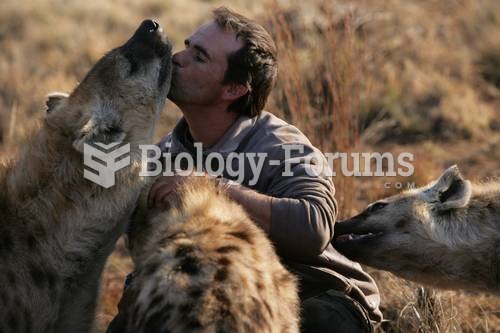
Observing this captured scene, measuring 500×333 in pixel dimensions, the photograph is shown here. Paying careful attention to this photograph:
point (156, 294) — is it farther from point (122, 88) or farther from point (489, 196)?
point (489, 196)

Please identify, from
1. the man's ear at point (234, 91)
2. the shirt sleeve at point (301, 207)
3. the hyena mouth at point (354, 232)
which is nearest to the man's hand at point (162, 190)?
the shirt sleeve at point (301, 207)

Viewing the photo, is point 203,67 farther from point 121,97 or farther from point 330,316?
point 330,316

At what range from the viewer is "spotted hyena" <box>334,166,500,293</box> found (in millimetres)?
3523

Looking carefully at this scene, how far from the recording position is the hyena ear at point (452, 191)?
3545mm

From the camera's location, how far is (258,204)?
3148 millimetres

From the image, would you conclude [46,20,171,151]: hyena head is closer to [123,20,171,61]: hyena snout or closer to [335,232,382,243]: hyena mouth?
[123,20,171,61]: hyena snout

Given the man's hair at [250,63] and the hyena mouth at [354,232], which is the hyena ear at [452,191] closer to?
the hyena mouth at [354,232]

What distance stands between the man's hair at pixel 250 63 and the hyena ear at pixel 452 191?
0.85 metres

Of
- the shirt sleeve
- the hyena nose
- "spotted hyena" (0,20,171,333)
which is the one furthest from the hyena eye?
the hyena nose

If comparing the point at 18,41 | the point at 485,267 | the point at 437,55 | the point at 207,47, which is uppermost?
the point at 18,41

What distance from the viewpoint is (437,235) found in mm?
3572

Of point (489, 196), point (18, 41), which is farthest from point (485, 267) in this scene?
point (18, 41)

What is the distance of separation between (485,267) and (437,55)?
6.80 meters

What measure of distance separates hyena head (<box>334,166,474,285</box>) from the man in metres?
0.12
